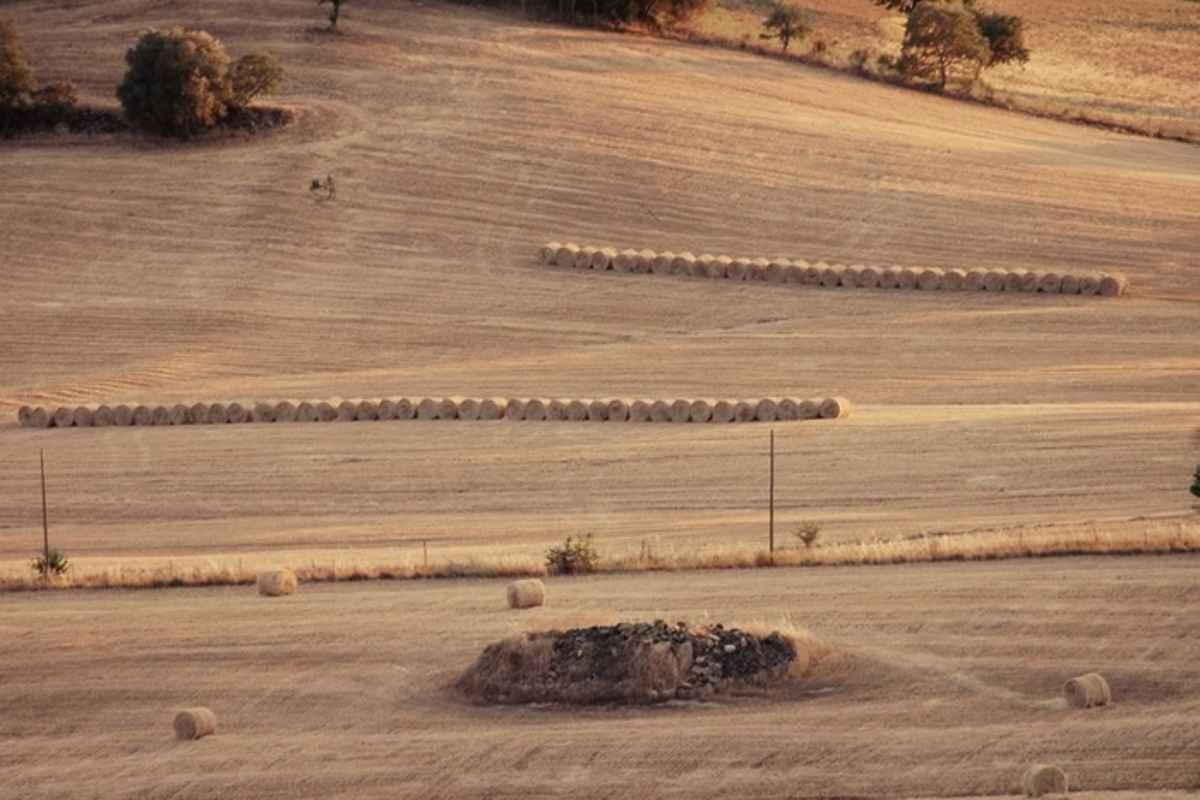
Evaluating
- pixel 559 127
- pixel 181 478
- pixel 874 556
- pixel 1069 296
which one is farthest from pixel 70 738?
pixel 559 127

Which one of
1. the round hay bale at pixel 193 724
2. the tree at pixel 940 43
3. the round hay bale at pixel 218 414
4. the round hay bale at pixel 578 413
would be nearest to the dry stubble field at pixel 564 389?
the round hay bale at pixel 193 724

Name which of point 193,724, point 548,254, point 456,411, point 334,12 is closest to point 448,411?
point 456,411

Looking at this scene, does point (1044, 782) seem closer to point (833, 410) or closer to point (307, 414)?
point (833, 410)

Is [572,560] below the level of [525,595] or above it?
below

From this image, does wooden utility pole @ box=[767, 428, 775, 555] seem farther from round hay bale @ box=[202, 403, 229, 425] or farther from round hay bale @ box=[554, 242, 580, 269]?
round hay bale @ box=[554, 242, 580, 269]

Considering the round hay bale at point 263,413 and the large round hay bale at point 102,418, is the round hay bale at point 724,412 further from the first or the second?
the large round hay bale at point 102,418
